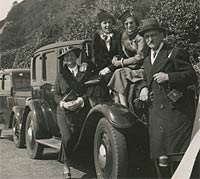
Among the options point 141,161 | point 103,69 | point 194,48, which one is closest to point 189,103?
point 141,161

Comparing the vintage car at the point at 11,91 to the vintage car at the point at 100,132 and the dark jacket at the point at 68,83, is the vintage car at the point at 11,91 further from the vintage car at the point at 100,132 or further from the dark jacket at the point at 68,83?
the dark jacket at the point at 68,83

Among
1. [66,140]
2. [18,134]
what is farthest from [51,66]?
[18,134]

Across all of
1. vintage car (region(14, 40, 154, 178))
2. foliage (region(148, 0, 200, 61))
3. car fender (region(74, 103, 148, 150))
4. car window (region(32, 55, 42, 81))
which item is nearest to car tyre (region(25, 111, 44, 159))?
vintage car (region(14, 40, 154, 178))

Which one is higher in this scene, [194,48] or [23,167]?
[194,48]

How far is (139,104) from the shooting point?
15.7ft

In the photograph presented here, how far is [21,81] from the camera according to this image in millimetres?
10117

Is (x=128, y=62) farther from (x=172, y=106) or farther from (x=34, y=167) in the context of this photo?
(x=34, y=167)

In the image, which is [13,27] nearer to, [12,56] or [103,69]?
[12,56]

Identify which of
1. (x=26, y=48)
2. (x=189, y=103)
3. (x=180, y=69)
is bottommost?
(x=189, y=103)

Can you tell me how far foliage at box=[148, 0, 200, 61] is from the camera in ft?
31.8

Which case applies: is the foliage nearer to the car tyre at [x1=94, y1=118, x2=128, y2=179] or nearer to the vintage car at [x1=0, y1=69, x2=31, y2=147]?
the vintage car at [x1=0, y1=69, x2=31, y2=147]

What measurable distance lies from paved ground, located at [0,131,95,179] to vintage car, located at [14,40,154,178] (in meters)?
0.28

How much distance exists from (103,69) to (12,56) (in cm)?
1097

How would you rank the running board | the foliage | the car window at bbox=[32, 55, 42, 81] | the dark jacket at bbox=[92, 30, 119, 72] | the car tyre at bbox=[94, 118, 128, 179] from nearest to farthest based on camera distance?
the car tyre at bbox=[94, 118, 128, 179]
the dark jacket at bbox=[92, 30, 119, 72]
the running board
the car window at bbox=[32, 55, 42, 81]
the foliage
